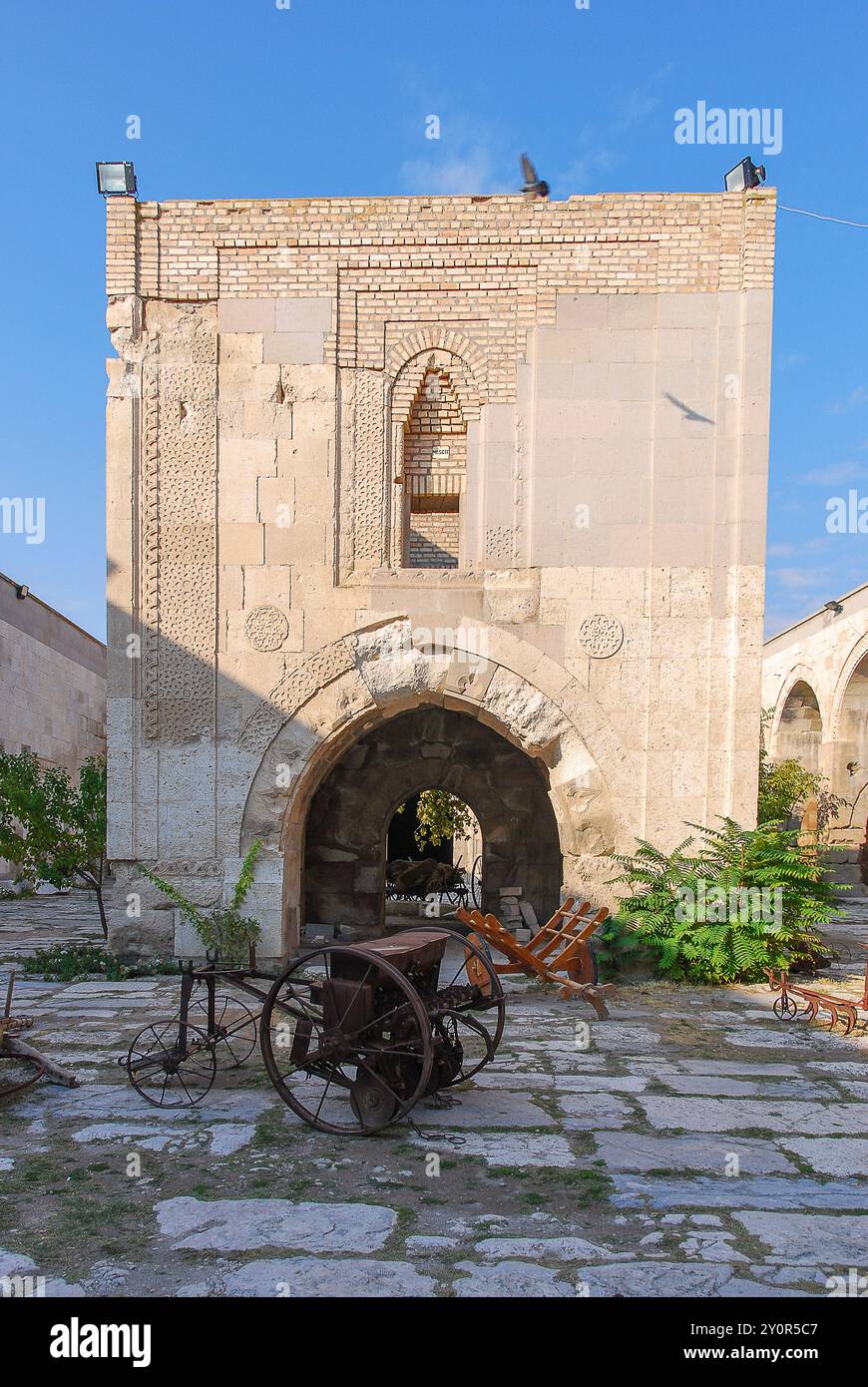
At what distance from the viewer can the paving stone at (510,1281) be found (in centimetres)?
315

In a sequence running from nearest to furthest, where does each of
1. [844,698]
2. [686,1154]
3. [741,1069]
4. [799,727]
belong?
[686,1154]
[741,1069]
[844,698]
[799,727]

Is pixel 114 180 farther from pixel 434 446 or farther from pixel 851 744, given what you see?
pixel 851 744

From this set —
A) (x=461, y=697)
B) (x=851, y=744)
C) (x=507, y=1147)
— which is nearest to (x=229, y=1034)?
(x=507, y=1147)

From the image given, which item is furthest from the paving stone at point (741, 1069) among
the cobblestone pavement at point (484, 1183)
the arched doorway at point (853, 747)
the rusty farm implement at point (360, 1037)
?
the arched doorway at point (853, 747)

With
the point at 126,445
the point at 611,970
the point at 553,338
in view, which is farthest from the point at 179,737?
the point at 553,338

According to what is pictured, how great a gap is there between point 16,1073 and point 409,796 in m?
6.70

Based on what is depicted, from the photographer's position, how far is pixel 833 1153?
4.48 m

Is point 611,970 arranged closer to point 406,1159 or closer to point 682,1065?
point 682,1065

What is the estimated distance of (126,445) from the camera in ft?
29.3

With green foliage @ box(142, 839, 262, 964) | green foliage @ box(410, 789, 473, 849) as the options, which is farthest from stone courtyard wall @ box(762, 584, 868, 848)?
green foliage @ box(142, 839, 262, 964)

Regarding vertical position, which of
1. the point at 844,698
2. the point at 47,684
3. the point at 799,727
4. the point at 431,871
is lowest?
the point at 431,871

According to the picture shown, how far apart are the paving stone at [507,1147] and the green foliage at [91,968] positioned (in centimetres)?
465

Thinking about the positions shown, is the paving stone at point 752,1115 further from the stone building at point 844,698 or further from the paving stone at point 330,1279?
the stone building at point 844,698

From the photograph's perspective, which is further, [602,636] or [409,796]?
[409,796]
